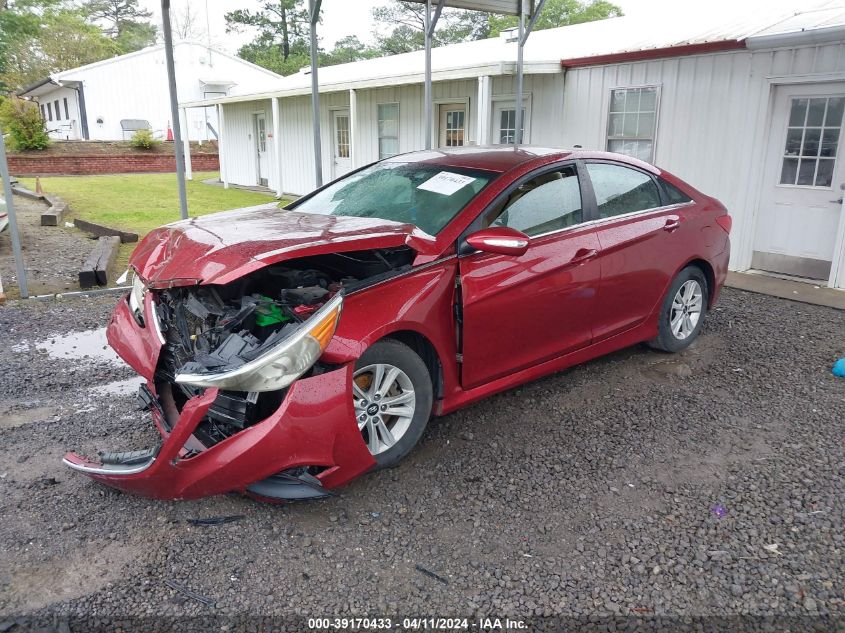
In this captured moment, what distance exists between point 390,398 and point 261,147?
58.5 ft

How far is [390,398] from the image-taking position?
3305mm

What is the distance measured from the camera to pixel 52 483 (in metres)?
3.32

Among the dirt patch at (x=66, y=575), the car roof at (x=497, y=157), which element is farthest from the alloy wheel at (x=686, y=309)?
the dirt patch at (x=66, y=575)

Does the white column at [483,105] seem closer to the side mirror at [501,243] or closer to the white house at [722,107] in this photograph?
the white house at [722,107]

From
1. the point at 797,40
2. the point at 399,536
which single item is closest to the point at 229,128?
the point at 797,40

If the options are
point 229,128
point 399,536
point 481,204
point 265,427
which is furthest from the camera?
point 229,128

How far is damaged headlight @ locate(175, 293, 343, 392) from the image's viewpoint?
2.68 m

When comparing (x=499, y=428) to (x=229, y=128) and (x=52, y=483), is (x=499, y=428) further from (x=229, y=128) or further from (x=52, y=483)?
(x=229, y=128)

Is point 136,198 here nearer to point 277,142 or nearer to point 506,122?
point 277,142

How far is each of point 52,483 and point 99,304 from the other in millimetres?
3630

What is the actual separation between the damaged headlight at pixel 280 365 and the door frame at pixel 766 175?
6.54 meters

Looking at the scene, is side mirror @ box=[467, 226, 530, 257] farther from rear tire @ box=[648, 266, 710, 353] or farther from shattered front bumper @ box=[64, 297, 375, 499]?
rear tire @ box=[648, 266, 710, 353]

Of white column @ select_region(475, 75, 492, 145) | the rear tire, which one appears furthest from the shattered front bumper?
white column @ select_region(475, 75, 492, 145)

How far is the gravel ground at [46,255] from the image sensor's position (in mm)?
7328
